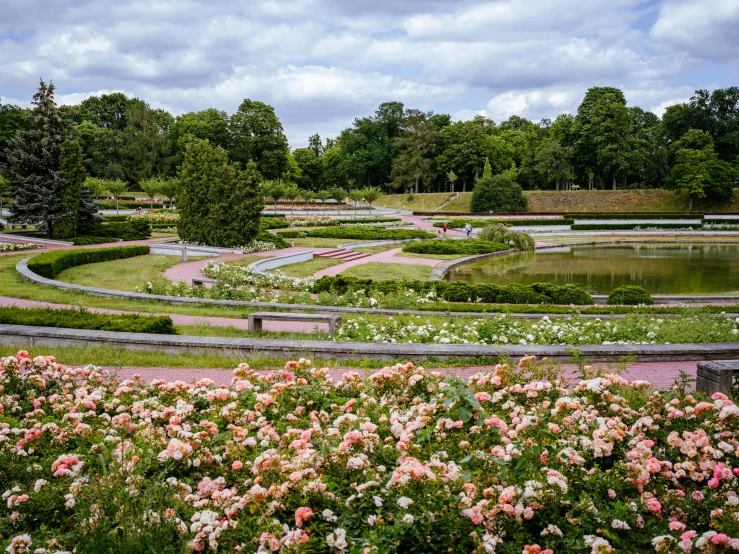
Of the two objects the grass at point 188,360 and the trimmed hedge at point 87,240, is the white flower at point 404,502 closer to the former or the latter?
the grass at point 188,360

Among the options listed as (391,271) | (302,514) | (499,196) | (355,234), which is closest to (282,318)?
(302,514)

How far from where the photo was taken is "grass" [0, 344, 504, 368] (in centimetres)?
717

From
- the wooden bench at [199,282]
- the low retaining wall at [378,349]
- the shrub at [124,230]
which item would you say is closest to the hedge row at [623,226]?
the shrub at [124,230]

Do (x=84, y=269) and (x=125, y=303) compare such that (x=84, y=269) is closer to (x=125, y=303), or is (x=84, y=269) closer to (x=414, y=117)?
(x=125, y=303)

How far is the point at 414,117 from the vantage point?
71.0m

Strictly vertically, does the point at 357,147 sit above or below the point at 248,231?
above

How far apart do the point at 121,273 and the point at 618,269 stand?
19005 mm

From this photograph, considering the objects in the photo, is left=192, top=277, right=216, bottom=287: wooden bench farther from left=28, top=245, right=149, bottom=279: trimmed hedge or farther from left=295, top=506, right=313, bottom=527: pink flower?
left=295, top=506, right=313, bottom=527: pink flower

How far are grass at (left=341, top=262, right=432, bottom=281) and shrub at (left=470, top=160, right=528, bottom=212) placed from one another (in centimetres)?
3440

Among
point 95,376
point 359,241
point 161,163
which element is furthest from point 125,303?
point 161,163

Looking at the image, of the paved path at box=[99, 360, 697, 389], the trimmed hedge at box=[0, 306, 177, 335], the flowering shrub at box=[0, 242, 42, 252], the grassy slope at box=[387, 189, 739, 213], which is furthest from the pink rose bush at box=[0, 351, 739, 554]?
the grassy slope at box=[387, 189, 739, 213]

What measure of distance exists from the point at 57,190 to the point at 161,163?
42237mm

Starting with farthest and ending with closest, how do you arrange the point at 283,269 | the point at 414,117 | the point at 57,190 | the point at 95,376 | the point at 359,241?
the point at 414,117 → the point at 359,241 → the point at 57,190 → the point at 283,269 → the point at 95,376

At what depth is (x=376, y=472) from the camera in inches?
137
